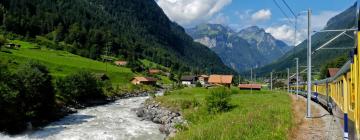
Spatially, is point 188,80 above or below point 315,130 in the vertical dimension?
above

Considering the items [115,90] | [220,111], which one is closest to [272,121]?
[220,111]

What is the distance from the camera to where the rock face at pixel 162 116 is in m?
43.1

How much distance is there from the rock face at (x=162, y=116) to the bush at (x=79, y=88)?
1666 centimetres

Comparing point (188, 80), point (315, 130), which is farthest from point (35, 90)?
point (188, 80)

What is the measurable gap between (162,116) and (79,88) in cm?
2808

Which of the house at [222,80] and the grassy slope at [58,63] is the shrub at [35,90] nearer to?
the grassy slope at [58,63]

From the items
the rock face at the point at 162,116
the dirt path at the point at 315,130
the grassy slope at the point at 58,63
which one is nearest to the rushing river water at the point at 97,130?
the rock face at the point at 162,116

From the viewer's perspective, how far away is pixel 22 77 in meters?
45.3

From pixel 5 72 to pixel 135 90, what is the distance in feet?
239

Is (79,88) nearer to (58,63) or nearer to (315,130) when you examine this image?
(58,63)

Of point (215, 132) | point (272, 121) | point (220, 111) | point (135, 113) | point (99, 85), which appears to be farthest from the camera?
point (99, 85)

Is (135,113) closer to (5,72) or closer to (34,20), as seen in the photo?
(5,72)

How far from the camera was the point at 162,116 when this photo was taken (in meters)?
52.2

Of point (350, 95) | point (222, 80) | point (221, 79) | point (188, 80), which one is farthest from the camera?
point (188, 80)
